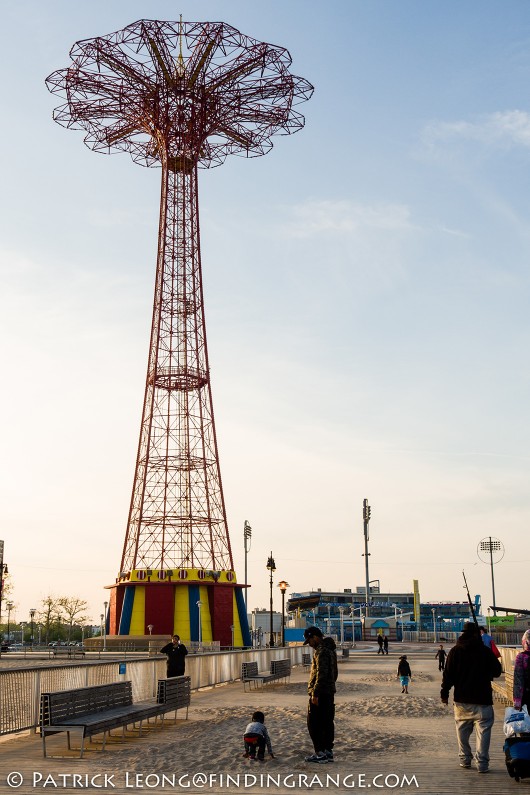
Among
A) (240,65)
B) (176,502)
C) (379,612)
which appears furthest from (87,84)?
(379,612)

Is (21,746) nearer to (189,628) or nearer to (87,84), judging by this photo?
(189,628)

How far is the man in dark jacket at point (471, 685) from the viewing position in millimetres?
10773

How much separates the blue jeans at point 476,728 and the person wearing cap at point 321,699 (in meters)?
1.58

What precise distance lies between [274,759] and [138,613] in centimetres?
3550

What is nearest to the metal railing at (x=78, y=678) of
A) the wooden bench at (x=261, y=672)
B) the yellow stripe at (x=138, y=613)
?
the wooden bench at (x=261, y=672)

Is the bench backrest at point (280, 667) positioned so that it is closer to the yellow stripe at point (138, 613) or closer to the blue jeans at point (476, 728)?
the blue jeans at point (476, 728)

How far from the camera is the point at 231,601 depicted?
1858 inches

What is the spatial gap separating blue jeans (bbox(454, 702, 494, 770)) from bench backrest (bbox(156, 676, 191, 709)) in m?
6.14

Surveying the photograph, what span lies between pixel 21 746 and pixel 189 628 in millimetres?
33349

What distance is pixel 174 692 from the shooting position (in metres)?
16.0

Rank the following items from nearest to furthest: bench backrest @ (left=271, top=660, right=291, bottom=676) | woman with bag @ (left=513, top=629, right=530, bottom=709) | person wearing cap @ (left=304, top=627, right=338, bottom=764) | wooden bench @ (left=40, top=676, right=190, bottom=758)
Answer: woman with bag @ (left=513, top=629, right=530, bottom=709)
person wearing cap @ (left=304, top=627, right=338, bottom=764)
wooden bench @ (left=40, top=676, right=190, bottom=758)
bench backrest @ (left=271, top=660, right=291, bottom=676)

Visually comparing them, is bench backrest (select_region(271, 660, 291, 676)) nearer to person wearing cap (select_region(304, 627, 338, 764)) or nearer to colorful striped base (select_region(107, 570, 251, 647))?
person wearing cap (select_region(304, 627, 338, 764))

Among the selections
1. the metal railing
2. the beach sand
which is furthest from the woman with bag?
the metal railing

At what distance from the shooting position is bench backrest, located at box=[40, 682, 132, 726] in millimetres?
11766
